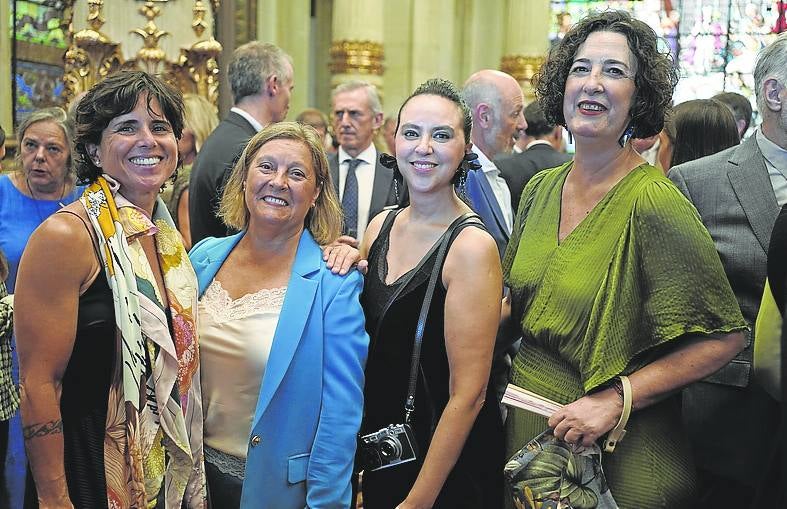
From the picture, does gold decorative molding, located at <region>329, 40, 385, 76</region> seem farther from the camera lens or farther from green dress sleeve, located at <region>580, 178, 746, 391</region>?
green dress sleeve, located at <region>580, 178, 746, 391</region>

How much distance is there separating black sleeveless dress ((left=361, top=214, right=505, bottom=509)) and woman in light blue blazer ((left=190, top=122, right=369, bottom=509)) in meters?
0.07

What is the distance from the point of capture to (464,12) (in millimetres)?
13961

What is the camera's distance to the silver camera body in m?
2.52

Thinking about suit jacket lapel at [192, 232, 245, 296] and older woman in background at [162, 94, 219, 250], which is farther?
older woman in background at [162, 94, 219, 250]

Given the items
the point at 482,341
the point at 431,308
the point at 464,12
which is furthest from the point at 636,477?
the point at 464,12

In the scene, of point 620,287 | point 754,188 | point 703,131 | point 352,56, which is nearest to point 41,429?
point 620,287

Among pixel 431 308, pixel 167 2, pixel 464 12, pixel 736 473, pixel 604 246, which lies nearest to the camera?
pixel 604 246

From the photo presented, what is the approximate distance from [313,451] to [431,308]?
523 millimetres

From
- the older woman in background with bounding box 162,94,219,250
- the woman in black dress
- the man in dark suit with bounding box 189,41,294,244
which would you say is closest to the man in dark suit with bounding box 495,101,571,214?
the man in dark suit with bounding box 189,41,294,244

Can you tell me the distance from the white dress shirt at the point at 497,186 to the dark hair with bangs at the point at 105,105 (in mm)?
2034

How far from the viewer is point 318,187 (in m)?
2.79

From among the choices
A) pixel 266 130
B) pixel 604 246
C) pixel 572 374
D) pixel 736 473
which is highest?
pixel 266 130

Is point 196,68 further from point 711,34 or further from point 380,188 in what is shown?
point 711,34

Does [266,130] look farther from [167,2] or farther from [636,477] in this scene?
[167,2]
